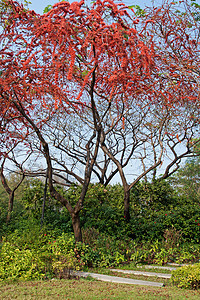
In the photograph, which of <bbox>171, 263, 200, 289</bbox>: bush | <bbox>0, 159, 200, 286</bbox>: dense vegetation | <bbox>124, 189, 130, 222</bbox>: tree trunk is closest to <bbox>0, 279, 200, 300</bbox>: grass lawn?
<bbox>171, 263, 200, 289</bbox>: bush

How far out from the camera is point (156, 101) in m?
7.16

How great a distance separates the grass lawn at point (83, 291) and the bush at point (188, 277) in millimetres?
165

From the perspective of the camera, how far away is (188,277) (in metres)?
4.35

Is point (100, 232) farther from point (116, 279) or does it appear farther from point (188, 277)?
point (188, 277)

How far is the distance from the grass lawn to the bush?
0.17 m

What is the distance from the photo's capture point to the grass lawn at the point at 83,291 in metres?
3.62

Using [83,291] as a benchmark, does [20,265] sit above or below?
above

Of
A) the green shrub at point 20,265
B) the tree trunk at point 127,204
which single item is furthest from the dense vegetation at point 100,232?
the tree trunk at point 127,204

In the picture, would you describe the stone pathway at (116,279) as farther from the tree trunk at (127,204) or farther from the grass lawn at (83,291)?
the tree trunk at (127,204)

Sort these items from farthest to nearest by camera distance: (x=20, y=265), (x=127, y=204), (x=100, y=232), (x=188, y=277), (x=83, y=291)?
1. (x=127, y=204)
2. (x=100, y=232)
3. (x=20, y=265)
4. (x=188, y=277)
5. (x=83, y=291)

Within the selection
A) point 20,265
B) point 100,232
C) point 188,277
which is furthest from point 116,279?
point 100,232

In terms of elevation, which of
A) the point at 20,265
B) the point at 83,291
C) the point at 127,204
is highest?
the point at 127,204

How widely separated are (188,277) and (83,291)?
1.72m

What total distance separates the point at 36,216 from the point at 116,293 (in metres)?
5.28
